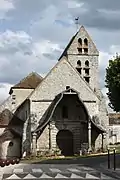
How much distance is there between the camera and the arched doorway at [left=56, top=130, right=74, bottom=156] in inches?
2357

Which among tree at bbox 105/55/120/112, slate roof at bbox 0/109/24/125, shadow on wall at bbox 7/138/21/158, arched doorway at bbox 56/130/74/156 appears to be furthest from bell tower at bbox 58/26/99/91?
tree at bbox 105/55/120/112

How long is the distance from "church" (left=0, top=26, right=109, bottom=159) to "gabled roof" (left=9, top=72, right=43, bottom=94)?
6.69 meters

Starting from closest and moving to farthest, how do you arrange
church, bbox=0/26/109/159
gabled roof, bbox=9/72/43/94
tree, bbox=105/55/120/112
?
tree, bbox=105/55/120/112 → church, bbox=0/26/109/159 → gabled roof, bbox=9/72/43/94

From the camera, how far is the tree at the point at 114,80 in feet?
121

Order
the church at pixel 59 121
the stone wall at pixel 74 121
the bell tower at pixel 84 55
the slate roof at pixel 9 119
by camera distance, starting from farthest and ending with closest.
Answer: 1. the bell tower at pixel 84 55
2. the slate roof at pixel 9 119
3. the stone wall at pixel 74 121
4. the church at pixel 59 121

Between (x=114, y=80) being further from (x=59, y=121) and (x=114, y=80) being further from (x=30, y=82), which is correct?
(x=30, y=82)

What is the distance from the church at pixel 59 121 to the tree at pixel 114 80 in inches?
769

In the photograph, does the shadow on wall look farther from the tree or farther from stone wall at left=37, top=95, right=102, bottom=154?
the tree

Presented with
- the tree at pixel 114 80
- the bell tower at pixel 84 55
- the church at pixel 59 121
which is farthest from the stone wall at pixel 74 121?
the tree at pixel 114 80

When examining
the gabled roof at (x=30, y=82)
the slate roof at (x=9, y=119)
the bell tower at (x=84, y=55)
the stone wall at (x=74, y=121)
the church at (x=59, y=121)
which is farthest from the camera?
the gabled roof at (x=30, y=82)

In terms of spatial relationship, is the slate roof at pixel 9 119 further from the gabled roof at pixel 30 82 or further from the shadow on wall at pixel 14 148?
the gabled roof at pixel 30 82

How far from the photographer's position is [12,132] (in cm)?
6075

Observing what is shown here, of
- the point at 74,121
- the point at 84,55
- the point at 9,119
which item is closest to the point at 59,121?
the point at 74,121

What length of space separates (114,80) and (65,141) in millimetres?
24583
